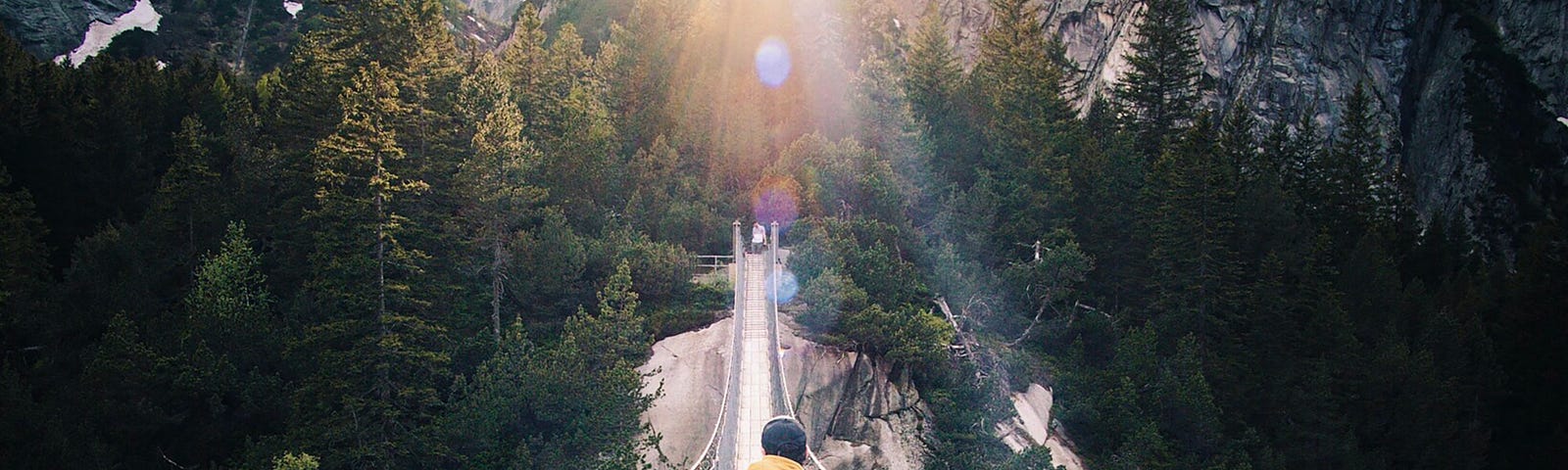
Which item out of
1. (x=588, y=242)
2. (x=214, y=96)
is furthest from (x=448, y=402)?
(x=214, y=96)

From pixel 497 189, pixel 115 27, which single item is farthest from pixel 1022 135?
pixel 115 27

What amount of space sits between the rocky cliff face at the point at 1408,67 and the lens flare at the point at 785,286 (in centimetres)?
2731

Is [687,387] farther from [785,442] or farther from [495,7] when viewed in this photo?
[495,7]

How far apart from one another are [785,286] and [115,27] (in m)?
69.1

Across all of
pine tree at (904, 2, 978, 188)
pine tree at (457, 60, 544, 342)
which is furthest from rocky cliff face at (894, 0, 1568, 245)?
pine tree at (457, 60, 544, 342)

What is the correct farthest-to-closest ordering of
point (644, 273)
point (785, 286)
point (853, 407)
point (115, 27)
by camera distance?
1. point (115, 27)
2. point (785, 286)
3. point (644, 273)
4. point (853, 407)

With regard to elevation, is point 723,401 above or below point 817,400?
above

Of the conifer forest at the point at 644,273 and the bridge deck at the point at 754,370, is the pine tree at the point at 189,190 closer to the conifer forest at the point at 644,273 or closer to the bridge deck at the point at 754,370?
the conifer forest at the point at 644,273

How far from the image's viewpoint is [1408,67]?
62000 millimetres

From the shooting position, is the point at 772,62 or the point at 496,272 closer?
the point at 496,272

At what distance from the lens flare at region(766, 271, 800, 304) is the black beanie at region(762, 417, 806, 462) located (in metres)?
26.6

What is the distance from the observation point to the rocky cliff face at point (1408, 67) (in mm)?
56875

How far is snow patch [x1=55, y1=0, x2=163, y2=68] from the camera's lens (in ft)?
250

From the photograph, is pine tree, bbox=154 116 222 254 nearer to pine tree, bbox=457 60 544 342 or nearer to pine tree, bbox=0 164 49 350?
pine tree, bbox=0 164 49 350
